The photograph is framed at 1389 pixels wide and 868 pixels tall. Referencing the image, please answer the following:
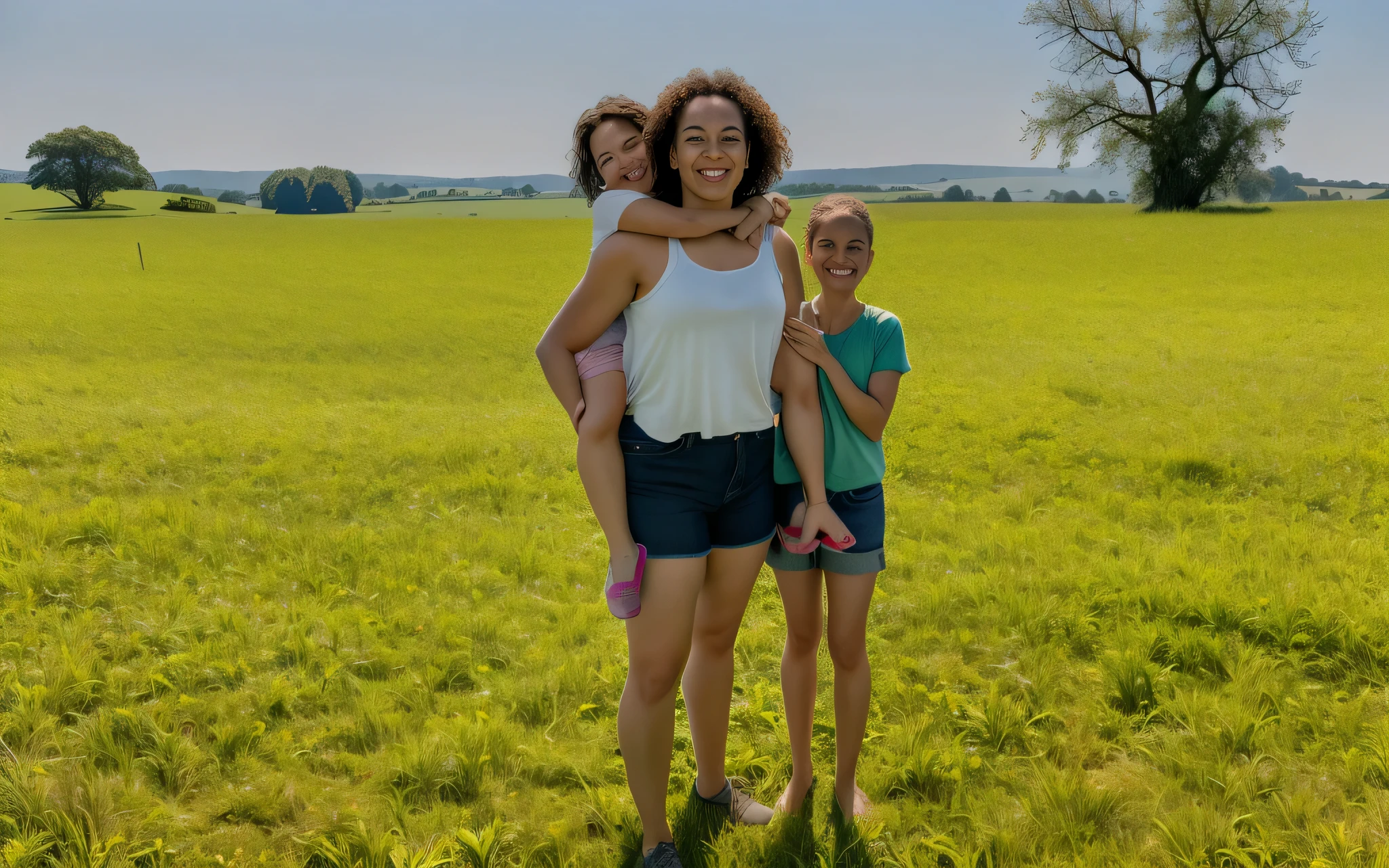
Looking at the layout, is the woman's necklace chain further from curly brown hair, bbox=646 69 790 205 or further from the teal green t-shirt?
curly brown hair, bbox=646 69 790 205

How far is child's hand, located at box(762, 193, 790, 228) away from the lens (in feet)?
9.21

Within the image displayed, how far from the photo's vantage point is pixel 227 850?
3.25 metres

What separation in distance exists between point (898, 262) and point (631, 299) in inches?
1039

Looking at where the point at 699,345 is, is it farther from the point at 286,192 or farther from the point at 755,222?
the point at 286,192

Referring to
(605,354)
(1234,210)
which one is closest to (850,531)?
(605,354)

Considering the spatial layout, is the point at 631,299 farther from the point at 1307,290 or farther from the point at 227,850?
the point at 1307,290

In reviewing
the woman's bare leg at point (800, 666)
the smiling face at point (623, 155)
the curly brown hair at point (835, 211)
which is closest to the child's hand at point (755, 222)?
the curly brown hair at point (835, 211)

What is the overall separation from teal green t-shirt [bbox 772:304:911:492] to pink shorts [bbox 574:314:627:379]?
2.18 feet

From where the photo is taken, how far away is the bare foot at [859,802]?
3.31m

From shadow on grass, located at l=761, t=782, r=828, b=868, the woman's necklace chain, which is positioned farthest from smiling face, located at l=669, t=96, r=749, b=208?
shadow on grass, located at l=761, t=782, r=828, b=868

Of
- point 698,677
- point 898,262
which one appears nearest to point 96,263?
point 898,262

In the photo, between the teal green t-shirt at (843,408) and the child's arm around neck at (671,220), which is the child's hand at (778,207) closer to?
the child's arm around neck at (671,220)

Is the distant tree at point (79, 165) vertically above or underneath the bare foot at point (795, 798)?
above

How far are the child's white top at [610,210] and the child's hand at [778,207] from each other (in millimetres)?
444
